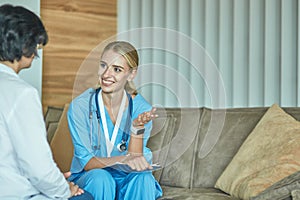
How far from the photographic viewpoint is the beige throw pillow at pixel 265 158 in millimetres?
2834

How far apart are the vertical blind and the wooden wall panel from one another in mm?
188

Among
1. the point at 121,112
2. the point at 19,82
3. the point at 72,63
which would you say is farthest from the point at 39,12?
the point at 19,82

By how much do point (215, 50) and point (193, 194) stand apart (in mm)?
1218

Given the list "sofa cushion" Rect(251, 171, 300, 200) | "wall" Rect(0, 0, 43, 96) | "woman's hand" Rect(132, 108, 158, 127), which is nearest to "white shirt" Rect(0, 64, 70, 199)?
"woman's hand" Rect(132, 108, 158, 127)

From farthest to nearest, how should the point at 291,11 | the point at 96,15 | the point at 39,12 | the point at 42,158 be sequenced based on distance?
the point at 96,15
the point at 39,12
the point at 291,11
the point at 42,158

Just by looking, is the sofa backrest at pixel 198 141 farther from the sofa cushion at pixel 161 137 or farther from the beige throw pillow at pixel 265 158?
the beige throw pillow at pixel 265 158

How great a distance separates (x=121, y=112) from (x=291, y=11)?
1169 millimetres

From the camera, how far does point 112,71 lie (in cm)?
305

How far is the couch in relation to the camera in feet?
10.3

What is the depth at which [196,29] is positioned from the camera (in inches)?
163

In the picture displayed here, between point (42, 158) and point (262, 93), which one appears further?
point (262, 93)

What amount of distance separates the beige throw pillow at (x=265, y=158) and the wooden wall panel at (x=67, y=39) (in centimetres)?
Answer: 122

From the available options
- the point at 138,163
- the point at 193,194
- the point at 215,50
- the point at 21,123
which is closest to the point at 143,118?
the point at 138,163

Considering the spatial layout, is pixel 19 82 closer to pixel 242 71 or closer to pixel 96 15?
pixel 242 71
